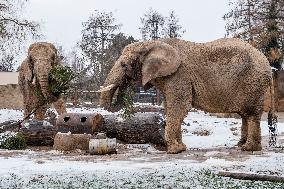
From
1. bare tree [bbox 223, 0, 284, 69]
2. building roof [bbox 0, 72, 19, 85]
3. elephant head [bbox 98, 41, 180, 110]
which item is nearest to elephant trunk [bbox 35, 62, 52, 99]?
elephant head [bbox 98, 41, 180, 110]

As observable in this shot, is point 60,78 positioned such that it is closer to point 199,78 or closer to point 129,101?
point 129,101

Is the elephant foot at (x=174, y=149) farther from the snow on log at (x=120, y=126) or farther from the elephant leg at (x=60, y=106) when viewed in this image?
the elephant leg at (x=60, y=106)

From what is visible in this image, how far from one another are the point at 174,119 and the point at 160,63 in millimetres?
1384

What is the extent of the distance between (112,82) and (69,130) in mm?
2277

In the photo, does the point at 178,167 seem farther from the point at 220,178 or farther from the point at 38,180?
the point at 38,180

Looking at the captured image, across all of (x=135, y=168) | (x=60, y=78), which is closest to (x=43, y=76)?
(x=60, y=78)

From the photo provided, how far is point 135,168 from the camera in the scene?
998 centimetres

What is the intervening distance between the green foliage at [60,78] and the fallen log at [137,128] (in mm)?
1595

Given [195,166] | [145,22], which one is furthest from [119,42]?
[195,166]

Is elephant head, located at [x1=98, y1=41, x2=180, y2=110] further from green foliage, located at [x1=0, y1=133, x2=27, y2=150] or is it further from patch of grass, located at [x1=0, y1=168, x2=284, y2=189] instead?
patch of grass, located at [x1=0, y1=168, x2=284, y2=189]

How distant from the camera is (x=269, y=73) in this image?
1311 centimetres

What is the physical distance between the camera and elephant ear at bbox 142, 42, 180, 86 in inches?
503

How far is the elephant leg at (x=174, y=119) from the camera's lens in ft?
42.0

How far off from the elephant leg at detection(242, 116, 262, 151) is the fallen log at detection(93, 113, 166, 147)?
8.30 feet
